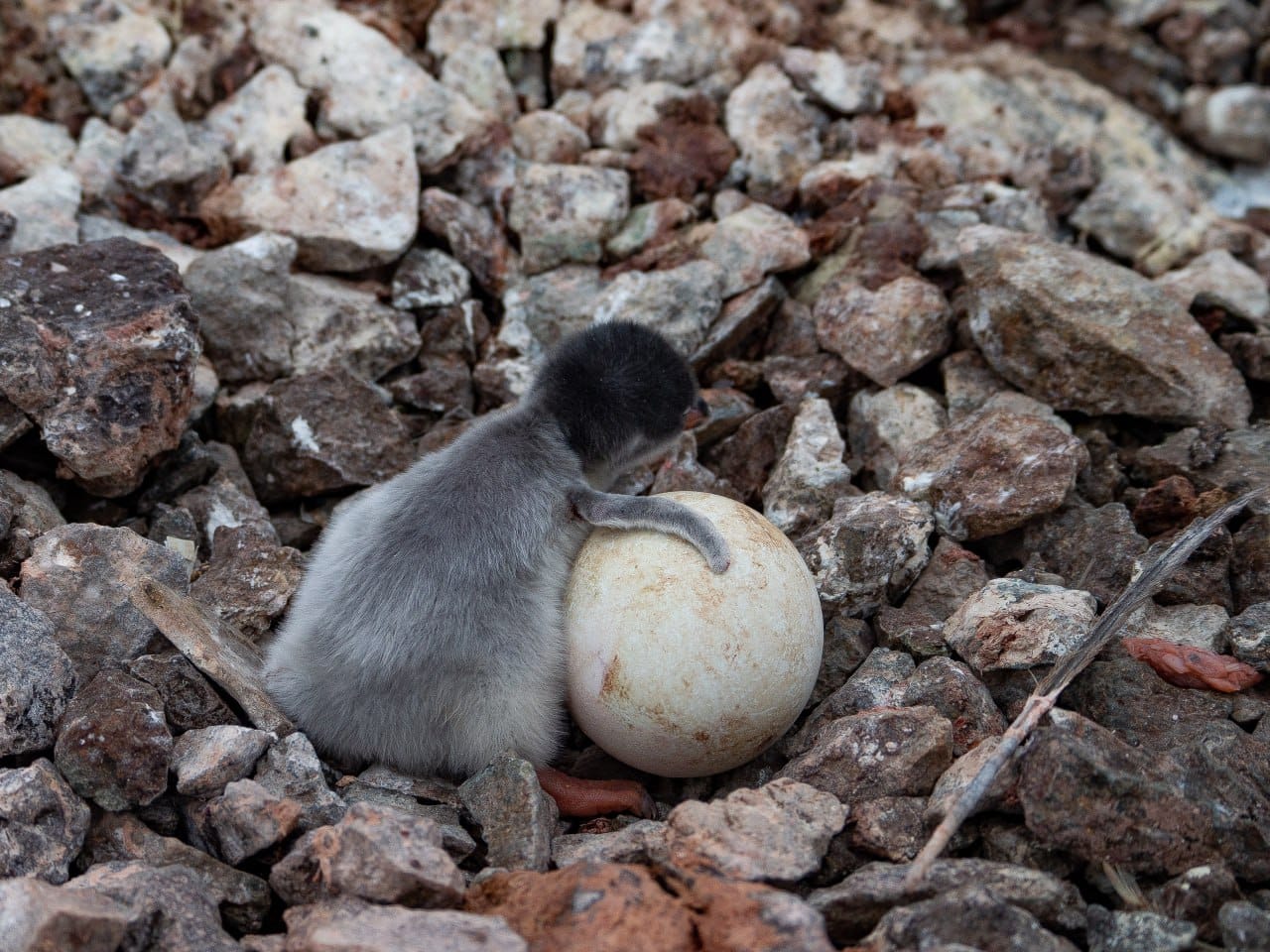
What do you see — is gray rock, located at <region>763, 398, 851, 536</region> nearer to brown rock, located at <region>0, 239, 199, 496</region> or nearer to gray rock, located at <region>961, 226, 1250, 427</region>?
gray rock, located at <region>961, 226, 1250, 427</region>

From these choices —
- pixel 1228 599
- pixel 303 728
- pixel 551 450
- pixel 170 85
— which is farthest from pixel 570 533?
pixel 170 85

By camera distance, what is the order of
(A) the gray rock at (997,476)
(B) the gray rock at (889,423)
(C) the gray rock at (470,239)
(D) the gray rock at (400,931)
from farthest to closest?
(C) the gray rock at (470,239), (B) the gray rock at (889,423), (A) the gray rock at (997,476), (D) the gray rock at (400,931)

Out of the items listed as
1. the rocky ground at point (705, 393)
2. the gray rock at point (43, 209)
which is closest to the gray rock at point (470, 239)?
the rocky ground at point (705, 393)

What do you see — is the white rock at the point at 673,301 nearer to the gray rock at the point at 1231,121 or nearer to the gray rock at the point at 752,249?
the gray rock at the point at 752,249

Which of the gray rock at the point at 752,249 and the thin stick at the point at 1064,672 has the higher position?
the gray rock at the point at 752,249

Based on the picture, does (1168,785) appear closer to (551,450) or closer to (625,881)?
(625,881)

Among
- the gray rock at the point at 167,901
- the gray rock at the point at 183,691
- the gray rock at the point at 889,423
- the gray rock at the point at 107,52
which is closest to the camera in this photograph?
the gray rock at the point at 167,901
